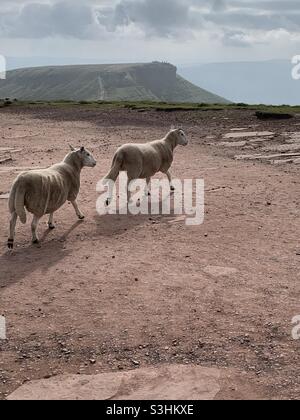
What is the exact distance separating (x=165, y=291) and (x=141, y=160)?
5.88 meters

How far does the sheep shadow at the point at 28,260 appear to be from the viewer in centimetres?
896

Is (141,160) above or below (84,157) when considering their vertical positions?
below

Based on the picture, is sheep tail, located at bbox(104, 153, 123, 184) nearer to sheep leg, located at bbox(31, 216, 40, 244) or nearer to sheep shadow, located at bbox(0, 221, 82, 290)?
sheep shadow, located at bbox(0, 221, 82, 290)

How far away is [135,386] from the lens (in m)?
5.84

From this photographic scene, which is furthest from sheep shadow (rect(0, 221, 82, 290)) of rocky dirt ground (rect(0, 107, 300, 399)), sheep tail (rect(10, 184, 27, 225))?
sheep tail (rect(10, 184, 27, 225))

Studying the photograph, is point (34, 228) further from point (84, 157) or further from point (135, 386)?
point (135, 386)

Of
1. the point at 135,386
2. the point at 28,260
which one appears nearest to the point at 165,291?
the point at 135,386

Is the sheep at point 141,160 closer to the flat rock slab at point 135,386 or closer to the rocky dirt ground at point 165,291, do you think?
the rocky dirt ground at point 165,291

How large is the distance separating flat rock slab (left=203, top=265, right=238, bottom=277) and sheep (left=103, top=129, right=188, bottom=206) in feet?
14.7

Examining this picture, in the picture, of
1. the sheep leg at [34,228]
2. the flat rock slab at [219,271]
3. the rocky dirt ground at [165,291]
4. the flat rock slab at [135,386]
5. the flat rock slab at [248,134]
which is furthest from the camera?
the flat rock slab at [248,134]

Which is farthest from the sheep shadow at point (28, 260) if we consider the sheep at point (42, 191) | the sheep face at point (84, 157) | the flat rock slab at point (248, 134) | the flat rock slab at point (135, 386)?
the flat rock slab at point (248, 134)

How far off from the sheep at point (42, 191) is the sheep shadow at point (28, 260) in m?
0.31

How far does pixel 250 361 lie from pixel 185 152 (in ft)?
47.6

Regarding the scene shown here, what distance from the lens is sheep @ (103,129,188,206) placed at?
13.1 metres
